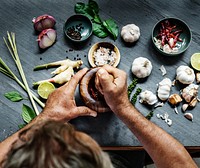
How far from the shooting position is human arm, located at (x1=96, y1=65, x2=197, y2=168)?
4.91 feet

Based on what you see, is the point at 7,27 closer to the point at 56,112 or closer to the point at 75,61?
the point at 75,61

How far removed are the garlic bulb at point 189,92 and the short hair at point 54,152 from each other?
827mm

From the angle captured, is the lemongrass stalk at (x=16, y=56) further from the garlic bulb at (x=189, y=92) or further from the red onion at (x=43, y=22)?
the garlic bulb at (x=189, y=92)

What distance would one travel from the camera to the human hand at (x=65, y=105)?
1.56 metres

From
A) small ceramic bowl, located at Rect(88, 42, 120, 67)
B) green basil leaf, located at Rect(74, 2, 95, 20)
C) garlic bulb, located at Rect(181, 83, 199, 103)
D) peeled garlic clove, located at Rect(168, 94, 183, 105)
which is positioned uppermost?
green basil leaf, located at Rect(74, 2, 95, 20)

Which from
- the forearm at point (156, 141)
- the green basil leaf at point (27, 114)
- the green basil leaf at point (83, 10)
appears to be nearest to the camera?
the forearm at point (156, 141)

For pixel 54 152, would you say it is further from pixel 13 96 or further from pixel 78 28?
pixel 78 28

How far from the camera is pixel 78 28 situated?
70.1 inches

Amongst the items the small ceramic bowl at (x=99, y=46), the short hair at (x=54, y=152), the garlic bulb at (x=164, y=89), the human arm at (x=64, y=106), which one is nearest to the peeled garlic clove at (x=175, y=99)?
the garlic bulb at (x=164, y=89)

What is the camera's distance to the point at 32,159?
2.93 ft

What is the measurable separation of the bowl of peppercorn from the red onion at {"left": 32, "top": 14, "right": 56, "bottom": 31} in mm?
61

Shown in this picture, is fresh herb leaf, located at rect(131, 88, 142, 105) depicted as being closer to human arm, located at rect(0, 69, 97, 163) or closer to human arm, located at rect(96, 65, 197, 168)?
human arm, located at rect(96, 65, 197, 168)

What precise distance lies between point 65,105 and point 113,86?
0.20 m

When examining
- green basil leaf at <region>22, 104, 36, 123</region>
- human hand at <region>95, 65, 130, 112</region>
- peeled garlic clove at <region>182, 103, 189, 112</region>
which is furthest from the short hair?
peeled garlic clove at <region>182, 103, 189, 112</region>
